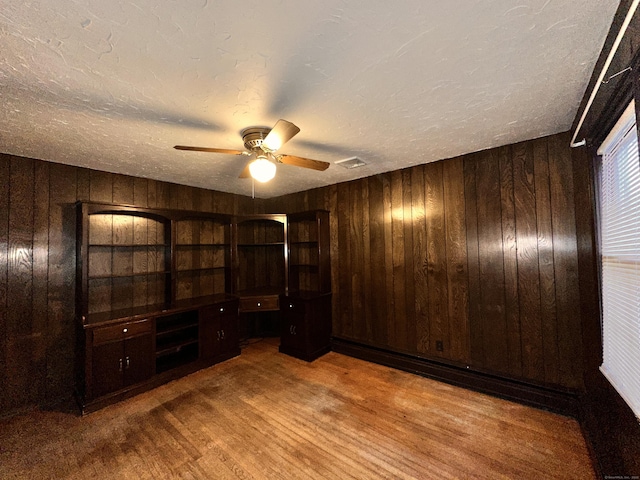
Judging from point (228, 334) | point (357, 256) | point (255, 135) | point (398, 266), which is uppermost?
point (255, 135)

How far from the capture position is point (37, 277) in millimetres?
2627

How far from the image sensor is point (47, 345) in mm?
2654

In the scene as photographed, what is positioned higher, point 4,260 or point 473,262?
point 4,260

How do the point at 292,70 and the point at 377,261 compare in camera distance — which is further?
the point at 377,261

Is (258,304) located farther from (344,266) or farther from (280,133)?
(280,133)

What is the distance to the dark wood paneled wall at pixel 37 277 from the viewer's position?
2479 millimetres

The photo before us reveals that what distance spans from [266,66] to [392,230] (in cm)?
243

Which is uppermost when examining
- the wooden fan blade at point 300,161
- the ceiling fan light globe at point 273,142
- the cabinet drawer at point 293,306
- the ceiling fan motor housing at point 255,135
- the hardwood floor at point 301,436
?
the ceiling fan motor housing at point 255,135

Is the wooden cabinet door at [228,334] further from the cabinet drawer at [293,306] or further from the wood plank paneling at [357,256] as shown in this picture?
the wood plank paneling at [357,256]

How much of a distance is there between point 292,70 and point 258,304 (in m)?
3.20

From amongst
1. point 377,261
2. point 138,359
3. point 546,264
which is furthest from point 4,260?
point 546,264

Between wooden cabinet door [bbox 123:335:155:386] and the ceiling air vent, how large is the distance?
2841 mm

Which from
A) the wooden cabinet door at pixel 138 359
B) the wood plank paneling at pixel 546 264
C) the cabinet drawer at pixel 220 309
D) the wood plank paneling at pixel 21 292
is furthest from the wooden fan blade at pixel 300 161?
the wood plank paneling at pixel 21 292

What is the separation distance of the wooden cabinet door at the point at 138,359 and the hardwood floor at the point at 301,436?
0.69 ft
